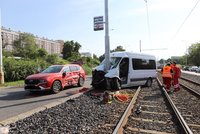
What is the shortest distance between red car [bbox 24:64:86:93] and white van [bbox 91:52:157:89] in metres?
1.71

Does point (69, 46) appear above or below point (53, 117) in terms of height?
above

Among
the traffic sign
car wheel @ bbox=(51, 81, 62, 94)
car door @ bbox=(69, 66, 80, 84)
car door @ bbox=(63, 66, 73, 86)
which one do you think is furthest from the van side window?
car wheel @ bbox=(51, 81, 62, 94)

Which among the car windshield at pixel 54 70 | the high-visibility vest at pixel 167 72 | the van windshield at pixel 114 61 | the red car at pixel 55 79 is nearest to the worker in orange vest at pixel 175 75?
the high-visibility vest at pixel 167 72

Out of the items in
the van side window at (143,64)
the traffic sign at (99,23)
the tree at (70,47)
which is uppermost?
the tree at (70,47)

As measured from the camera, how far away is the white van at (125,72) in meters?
17.6

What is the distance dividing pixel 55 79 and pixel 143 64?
662 cm

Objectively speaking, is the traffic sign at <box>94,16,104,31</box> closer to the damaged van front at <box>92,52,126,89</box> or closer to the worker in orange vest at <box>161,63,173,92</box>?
the damaged van front at <box>92,52,126,89</box>

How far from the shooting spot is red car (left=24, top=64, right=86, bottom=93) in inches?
651

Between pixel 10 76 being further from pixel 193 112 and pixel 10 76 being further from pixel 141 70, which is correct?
pixel 193 112

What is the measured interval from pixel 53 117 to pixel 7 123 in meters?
1.43

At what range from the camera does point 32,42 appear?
132 m

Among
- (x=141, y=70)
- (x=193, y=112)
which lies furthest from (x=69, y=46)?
(x=193, y=112)

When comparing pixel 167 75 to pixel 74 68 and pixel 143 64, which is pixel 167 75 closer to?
pixel 143 64

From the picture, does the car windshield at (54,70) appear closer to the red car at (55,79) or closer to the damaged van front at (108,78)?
the red car at (55,79)
